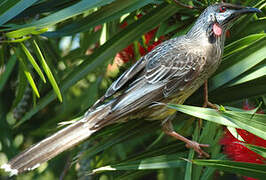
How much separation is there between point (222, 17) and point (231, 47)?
0.52ft

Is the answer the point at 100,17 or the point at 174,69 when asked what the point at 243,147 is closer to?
the point at 174,69

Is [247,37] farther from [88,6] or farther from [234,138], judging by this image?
[88,6]

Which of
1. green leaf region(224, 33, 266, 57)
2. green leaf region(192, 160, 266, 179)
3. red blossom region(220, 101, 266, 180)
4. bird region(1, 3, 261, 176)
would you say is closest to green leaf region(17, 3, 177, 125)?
bird region(1, 3, 261, 176)

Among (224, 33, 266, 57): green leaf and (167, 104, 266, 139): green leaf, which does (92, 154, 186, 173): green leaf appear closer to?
(167, 104, 266, 139): green leaf

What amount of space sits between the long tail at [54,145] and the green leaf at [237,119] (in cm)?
62

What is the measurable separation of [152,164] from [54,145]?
0.46 metres

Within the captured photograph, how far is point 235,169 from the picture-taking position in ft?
5.65

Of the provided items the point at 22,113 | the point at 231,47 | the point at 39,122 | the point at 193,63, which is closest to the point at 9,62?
the point at 22,113

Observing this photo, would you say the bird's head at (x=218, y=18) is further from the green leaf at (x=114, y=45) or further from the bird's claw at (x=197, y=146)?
the bird's claw at (x=197, y=146)

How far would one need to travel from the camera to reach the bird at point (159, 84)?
86.6 inches

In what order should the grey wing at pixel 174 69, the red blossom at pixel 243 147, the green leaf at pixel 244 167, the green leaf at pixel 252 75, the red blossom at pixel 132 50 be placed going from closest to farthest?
the green leaf at pixel 244 167 < the red blossom at pixel 243 147 < the green leaf at pixel 252 75 < the grey wing at pixel 174 69 < the red blossom at pixel 132 50

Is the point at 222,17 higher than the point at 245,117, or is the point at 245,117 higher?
the point at 222,17

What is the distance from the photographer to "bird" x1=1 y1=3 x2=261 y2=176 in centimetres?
220

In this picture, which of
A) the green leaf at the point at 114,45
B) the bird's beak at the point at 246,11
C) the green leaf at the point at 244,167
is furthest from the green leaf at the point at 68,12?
the green leaf at the point at 244,167
